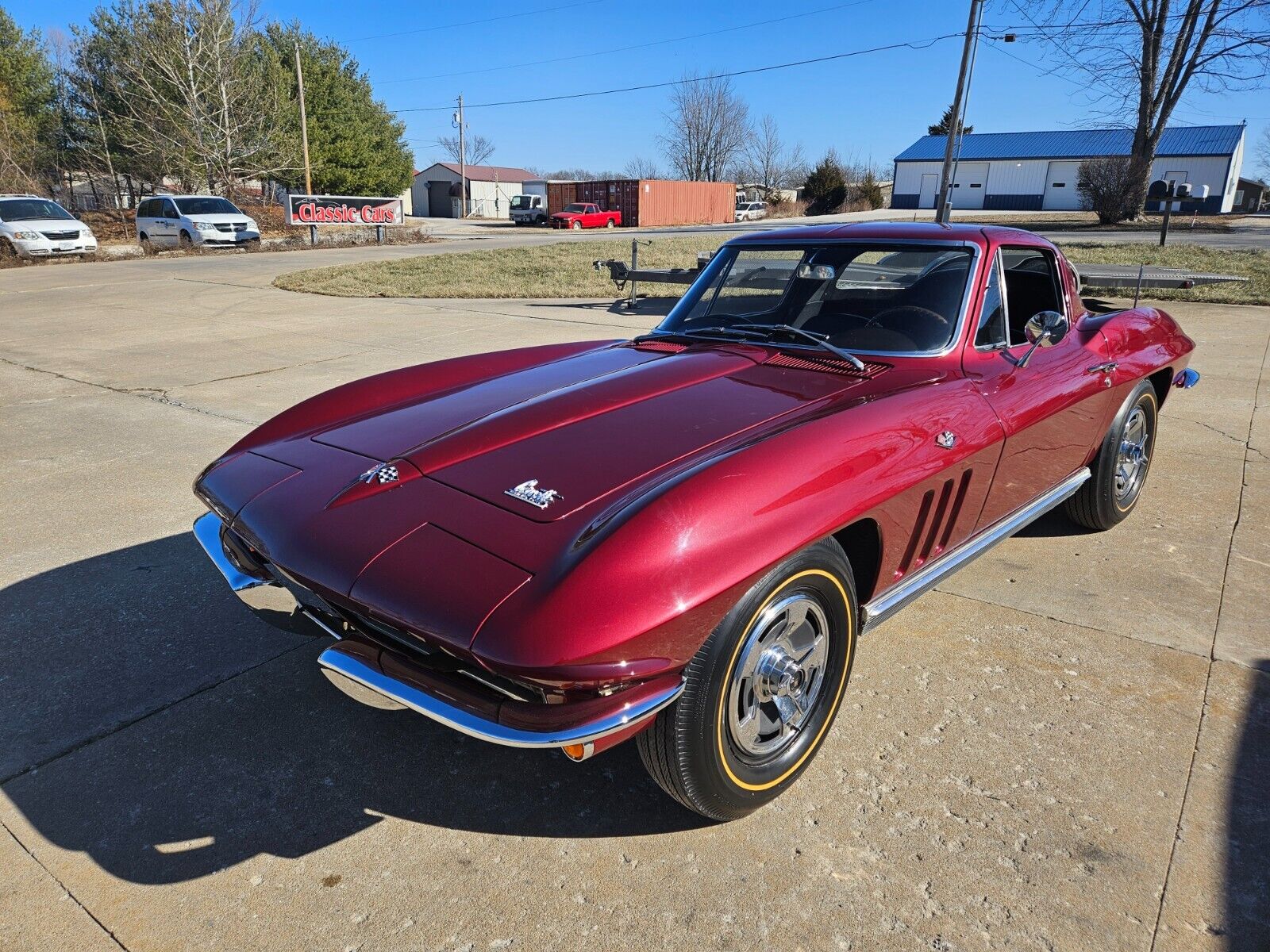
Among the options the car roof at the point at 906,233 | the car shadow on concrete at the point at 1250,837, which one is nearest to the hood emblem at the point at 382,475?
the car roof at the point at 906,233

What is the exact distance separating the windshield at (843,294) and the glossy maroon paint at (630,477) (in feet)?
0.29

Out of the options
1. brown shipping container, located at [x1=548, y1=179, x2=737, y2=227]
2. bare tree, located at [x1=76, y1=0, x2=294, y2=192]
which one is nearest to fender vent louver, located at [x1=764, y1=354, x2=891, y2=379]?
bare tree, located at [x1=76, y1=0, x2=294, y2=192]

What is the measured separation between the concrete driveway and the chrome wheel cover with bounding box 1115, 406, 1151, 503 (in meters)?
0.28

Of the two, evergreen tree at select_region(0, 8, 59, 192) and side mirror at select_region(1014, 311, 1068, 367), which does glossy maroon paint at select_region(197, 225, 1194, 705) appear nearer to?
side mirror at select_region(1014, 311, 1068, 367)

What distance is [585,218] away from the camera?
44.8m

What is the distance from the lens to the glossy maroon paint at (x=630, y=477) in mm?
1923

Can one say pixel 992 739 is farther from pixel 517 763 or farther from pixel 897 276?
pixel 897 276

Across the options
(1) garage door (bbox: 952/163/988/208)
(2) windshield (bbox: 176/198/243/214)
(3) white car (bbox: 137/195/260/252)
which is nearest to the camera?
(3) white car (bbox: 137/195/260/252)

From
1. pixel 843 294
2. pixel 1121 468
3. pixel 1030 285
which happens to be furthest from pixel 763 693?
pixel 1121 468

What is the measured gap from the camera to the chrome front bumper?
185cm

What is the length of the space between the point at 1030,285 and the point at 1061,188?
66.0 m

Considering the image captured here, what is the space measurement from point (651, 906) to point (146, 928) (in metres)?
1.17

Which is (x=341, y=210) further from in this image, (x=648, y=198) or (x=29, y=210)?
(x=648, y=198)

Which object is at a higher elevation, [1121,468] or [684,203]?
[684,203]
